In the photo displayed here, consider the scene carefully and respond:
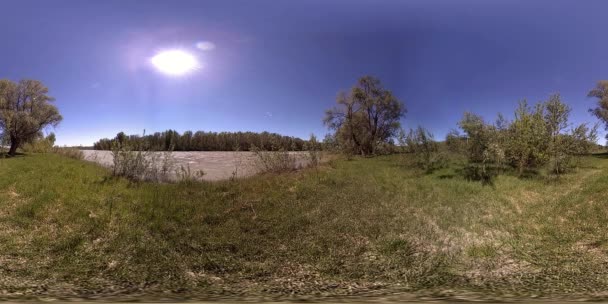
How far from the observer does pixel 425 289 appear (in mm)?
3811

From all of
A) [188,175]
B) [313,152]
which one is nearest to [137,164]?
[188,175]

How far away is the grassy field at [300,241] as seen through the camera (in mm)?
4016

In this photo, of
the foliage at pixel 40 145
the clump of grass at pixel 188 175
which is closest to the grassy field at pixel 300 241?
the clump of grass at pixel 188 175

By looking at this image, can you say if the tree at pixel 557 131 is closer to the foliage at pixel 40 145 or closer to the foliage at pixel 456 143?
the foliage at pixel 456 143

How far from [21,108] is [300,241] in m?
40.0

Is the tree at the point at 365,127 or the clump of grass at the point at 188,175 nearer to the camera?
the clump of grass at the point at 188,175

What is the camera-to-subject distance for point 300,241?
18.4 ft

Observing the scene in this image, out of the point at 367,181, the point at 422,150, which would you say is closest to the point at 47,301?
the point at 367,181

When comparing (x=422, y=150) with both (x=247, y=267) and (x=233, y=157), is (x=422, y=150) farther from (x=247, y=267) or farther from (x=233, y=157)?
(x=247, y=267)

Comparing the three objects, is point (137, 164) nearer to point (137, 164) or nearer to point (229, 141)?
point (137, 164)

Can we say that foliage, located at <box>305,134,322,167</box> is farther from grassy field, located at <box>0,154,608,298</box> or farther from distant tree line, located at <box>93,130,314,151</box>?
grassy field, located at <box>0,154,608,298</box>

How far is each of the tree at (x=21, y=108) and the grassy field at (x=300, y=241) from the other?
29.2m

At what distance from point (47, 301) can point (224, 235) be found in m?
2.77


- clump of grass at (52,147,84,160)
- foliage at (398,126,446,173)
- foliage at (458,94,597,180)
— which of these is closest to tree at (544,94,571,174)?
foliage at (458,94,597,180)
